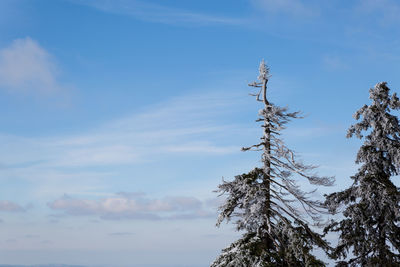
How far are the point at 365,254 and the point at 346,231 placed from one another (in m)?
1.40

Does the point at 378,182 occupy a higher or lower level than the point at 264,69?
lower

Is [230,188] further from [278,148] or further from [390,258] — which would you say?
[390,258]

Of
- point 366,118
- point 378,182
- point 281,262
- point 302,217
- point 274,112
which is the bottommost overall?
point 281,262

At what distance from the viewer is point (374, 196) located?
23828 mm

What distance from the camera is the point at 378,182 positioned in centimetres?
2381

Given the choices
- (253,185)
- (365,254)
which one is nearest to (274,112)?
(253,185)

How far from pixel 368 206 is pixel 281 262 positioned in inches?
313

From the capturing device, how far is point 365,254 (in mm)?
23984

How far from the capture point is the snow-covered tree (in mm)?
23438

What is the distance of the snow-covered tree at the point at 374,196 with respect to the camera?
23438mm

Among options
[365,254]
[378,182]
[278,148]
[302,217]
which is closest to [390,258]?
[365,254]

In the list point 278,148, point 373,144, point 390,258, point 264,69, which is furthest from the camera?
point 373,144

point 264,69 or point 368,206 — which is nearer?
point 264,69

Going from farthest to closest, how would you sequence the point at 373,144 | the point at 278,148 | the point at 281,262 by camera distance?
the point at 373,144
the point at 278,148
the point at 281,262
